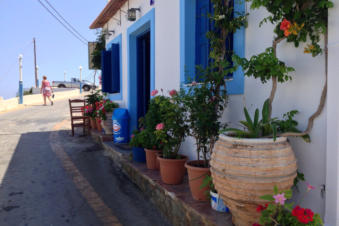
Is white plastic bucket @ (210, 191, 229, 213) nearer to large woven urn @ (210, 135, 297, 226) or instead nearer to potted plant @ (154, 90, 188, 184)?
large woven urn @ (210, 135, 297, 226)

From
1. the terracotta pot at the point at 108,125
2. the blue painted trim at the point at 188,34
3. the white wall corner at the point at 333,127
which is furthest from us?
the terracotta pot at the point at 108,125

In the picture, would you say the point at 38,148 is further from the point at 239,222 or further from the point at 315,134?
the point at 315,134

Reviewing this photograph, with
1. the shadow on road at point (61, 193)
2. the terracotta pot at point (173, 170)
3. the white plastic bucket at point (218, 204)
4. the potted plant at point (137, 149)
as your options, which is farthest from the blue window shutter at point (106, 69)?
the white plastic bucket at point (218, 204)

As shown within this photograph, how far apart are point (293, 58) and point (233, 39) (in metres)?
0.91

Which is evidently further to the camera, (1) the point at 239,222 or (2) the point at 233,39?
(2) the point at 233,39

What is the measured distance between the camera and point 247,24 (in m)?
2.99

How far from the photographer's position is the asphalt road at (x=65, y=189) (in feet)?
11.4

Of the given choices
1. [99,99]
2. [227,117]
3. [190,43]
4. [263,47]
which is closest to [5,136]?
[99,99]

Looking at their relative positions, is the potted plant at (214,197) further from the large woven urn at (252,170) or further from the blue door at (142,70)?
the blue door at (142,70)

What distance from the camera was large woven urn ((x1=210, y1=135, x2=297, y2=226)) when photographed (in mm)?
2105

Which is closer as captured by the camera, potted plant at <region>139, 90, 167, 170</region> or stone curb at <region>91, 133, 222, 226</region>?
stone curb at <region>91, 133, 222, 226</region>

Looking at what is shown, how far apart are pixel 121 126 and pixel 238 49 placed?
395 centimetres

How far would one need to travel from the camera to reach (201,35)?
159 inches

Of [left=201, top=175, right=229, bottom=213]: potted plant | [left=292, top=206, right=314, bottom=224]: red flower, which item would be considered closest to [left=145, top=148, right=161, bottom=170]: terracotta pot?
[left=201, top=175, right=229, bottom=213]: potted plant
